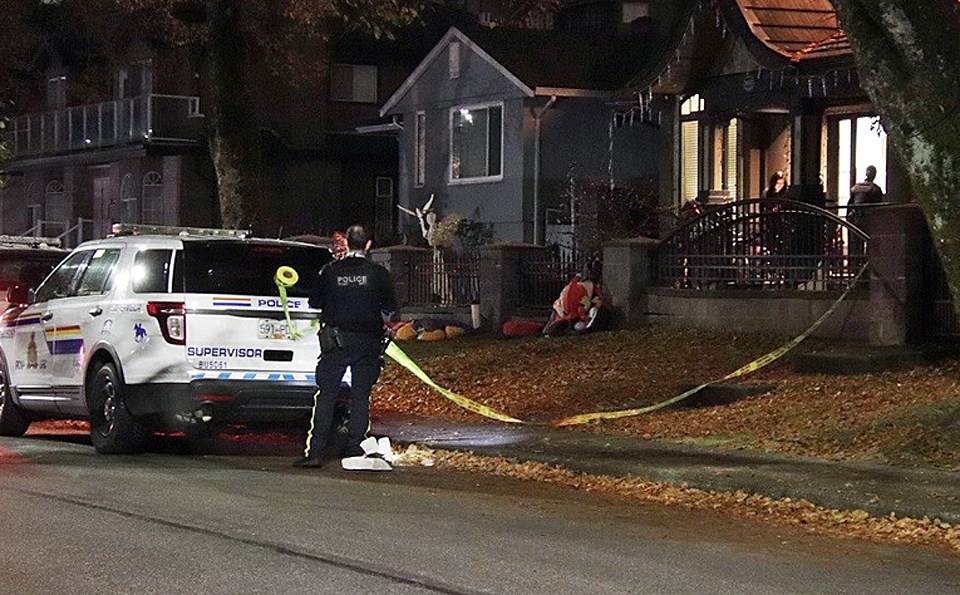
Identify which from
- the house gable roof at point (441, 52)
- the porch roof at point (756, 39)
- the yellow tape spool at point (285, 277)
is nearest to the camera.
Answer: the yellow tape spool at point (285, 277)

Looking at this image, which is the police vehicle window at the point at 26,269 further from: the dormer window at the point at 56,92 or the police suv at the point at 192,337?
the dormer window at the point at 56,92

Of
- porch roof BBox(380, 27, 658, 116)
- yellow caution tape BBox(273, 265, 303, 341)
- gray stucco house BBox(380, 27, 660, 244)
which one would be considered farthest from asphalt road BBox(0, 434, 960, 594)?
gray stucco house BBox(380, 27, 660, 244)

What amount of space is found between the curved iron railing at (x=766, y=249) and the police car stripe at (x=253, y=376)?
741cm

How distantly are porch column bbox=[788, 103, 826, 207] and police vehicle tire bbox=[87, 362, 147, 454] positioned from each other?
14483 millimetres

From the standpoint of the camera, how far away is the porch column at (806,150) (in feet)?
83.9

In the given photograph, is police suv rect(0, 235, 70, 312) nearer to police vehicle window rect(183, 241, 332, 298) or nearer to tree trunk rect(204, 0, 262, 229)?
tree trunk rect(204, 0, 262, 229)

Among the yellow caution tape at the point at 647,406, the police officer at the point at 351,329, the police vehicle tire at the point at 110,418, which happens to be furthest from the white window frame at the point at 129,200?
the police officer at the point at 351,329

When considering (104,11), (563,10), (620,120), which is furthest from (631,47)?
(104,11)

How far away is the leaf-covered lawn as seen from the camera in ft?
43.9

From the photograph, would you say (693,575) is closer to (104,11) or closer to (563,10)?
(104,11)

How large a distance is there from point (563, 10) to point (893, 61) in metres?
32.9

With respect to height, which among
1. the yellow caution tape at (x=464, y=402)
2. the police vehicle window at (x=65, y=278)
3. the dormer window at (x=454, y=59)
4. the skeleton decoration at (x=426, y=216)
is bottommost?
the yellow caution tape at (x=464, y=402)

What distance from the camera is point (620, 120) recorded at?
107 feet

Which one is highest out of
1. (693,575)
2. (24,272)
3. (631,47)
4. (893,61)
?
(631,47)
